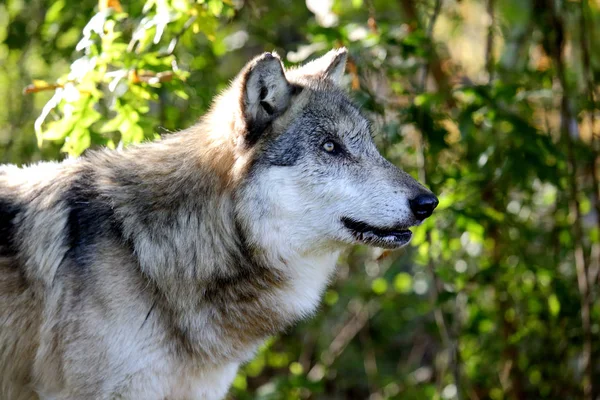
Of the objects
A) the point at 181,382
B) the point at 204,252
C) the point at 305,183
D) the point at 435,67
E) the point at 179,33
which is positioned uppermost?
the point at 179,33

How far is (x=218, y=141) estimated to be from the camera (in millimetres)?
3654

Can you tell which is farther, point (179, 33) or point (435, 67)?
point (435, 67)

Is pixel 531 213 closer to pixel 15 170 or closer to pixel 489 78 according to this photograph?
pixel 489 78

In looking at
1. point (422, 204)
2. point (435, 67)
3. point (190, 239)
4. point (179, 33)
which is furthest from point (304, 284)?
point (435, 67)

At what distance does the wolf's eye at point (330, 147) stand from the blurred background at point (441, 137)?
2.71ft

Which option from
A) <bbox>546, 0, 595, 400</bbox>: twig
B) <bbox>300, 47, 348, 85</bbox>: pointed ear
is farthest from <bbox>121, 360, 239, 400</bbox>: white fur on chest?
<bbox>546, 0, 595, 400</bbox>: twig

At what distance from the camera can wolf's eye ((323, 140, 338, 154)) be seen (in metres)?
3.61

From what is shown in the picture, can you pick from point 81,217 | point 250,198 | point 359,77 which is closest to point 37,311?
point 81,217

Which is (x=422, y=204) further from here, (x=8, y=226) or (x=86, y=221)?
(x=8, y=226)

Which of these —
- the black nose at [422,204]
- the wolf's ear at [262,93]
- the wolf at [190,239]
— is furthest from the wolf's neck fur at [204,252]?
the black nose at [422,204]

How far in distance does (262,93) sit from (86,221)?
105 centimetres

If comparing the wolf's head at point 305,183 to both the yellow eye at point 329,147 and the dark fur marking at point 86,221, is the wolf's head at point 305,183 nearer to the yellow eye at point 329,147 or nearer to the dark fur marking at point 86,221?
the yellow eye at point 329,147

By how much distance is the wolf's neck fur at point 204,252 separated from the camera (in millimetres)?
3502

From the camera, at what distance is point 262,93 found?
3.50 metres
